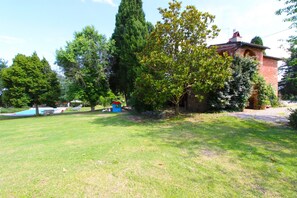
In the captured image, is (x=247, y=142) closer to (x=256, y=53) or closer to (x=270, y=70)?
(x=256, y=53)

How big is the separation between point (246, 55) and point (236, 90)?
14.2 feet

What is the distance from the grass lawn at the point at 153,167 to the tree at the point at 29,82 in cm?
1516

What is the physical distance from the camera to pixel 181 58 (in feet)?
34.4

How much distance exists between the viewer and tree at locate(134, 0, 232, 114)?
10117 millimetres

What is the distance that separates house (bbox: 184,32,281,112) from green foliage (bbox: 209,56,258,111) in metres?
1.04

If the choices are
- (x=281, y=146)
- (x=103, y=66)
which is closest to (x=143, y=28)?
(x=103, y=66)

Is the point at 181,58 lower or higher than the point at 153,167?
higher

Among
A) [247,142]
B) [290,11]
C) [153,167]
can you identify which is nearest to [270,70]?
[290,11]

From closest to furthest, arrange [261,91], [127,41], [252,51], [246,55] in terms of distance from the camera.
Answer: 1. [261,91]
2. [246,55]
3. [252,51]
4. [127,41]

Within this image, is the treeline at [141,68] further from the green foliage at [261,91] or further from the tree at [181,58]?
the green foliage at [261,91]

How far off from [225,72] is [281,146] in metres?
5.74

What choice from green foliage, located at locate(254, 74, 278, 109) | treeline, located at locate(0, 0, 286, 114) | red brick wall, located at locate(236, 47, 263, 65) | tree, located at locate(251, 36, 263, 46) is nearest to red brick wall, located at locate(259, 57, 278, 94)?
red brick wall, located at locate(236, 47, 263, 65)

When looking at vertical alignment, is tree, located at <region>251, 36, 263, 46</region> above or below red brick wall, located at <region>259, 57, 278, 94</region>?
above

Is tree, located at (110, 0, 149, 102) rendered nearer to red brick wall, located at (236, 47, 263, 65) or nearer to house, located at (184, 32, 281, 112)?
house, located at (184, 32, 281, 112)
